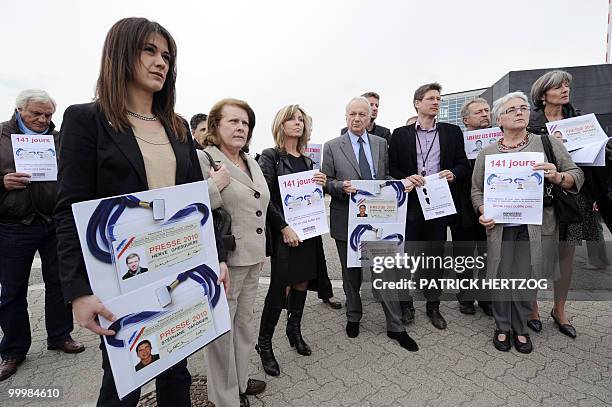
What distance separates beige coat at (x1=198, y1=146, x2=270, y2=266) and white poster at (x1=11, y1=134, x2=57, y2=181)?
1.66 meters

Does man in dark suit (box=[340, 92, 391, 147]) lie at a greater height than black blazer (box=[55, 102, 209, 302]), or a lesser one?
greater

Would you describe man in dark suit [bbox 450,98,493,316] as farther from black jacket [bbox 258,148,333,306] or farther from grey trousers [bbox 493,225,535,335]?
black jacket [bbox 258,148,333,306]

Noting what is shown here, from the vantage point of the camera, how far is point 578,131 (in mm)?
3119

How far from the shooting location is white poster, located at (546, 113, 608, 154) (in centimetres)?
303

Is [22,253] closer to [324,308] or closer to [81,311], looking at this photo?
[81,311]

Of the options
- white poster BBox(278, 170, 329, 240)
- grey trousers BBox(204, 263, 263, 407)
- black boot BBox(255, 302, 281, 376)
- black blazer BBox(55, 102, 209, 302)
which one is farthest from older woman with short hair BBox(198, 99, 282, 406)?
black blazer BBox(55, 102, 209, 302)

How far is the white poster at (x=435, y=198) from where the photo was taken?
3.23m

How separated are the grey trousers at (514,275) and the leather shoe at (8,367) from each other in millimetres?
4441

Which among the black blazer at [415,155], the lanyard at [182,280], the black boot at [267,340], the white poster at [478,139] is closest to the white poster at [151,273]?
the lanyard at [182,280]

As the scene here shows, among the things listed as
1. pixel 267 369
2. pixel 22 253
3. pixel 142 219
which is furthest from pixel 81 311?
pixel 22 253

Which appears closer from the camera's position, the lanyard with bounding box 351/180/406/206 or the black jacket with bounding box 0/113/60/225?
the black jacket with bounding box 0/113/60/225

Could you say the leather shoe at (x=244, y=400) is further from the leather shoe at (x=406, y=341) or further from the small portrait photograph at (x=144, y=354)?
the leather shoe at (x=406, y=341)

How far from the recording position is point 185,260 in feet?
4.96

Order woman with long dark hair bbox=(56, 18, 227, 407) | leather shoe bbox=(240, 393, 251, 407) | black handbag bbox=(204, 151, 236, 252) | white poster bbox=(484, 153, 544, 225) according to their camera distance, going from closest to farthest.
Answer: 1. woman with long dark hair bbox=(56, 18, 227, 407)
2. black handbag bbox=(204, 151, 236, 252)
3. leather shoe bbox=(240, 393, 251, 407)
4. white poster bbox=(484, 153, 544, 225)
